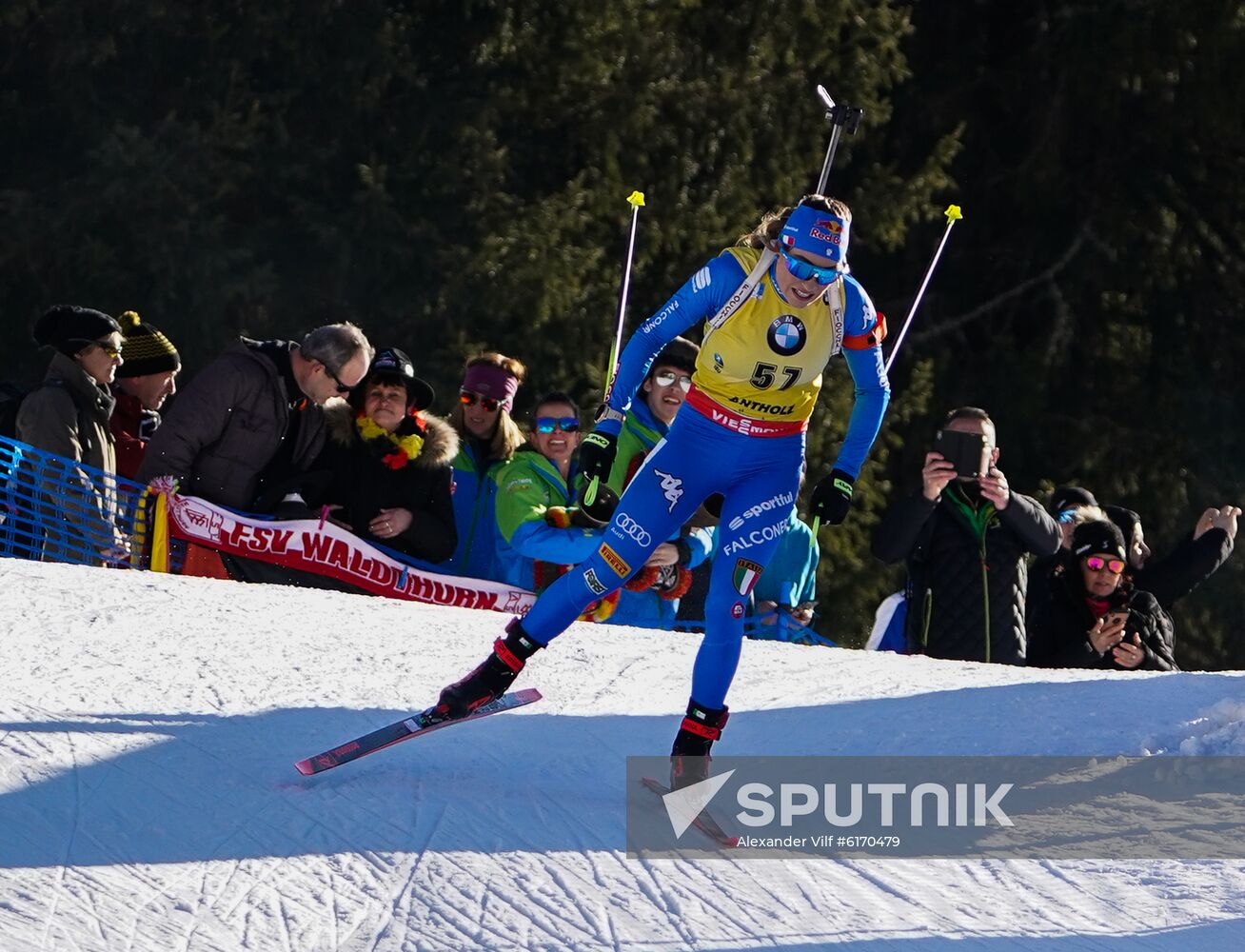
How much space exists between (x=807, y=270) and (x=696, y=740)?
4.39ft

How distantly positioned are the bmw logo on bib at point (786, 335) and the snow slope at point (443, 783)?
129 cm

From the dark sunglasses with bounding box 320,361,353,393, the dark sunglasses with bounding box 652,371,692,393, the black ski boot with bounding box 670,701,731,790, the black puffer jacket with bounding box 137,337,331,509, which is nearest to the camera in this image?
the black ski boot with bounding box 670,701,731,790

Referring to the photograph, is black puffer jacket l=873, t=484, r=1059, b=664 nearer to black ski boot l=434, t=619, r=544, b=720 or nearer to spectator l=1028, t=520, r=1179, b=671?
spectator l=1028, t=520, r=1179, b=671

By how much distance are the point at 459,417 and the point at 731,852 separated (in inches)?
136

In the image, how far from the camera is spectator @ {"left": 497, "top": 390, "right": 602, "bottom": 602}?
23.8 feet

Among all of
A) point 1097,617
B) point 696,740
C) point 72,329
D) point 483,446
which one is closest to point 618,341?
point 483,446

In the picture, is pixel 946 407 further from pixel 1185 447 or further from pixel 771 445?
pixel 771 445

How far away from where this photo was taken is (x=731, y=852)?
4613mm

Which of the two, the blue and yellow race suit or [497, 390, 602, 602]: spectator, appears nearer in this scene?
the blue and yellow race suit

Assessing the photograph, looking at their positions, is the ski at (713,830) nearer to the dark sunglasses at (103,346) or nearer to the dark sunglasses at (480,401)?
the dark sunglasses at (480,401)

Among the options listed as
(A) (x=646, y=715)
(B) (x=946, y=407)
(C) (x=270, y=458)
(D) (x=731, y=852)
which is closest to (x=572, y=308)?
(B) (x=946, y=407)

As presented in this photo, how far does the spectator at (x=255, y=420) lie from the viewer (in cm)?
708

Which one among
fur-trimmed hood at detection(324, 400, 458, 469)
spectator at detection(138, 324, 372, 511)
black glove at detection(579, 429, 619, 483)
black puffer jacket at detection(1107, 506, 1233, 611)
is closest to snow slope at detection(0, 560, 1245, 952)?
spectator at detection(138, 324, 372, 511)

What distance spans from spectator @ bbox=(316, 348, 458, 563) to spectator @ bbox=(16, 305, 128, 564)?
860 millimetres
